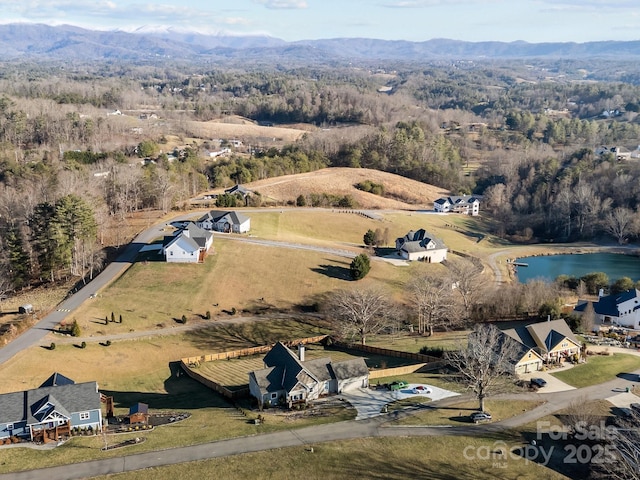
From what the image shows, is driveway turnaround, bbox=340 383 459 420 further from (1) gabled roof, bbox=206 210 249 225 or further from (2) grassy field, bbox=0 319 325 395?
(1) gabled roof, bbox=206 210 249 225

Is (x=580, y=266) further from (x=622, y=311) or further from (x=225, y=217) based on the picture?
(x=225, y=217)

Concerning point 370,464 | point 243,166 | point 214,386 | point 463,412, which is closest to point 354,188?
point 243,166

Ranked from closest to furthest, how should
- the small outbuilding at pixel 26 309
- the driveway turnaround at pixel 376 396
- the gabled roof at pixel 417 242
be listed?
the driveway turnaround at pixel 376 396
the small outbuilding at pixel 26 309
the gabled roof at pixel 417 242

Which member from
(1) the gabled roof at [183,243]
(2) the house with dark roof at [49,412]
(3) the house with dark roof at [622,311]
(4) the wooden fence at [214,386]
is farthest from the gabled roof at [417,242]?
(2) the house with dark roof at [49,412]

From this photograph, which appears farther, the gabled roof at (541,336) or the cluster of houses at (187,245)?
the cluster of houses at (187,245)

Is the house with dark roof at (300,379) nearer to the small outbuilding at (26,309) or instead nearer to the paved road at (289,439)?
the paved road at (289,439)

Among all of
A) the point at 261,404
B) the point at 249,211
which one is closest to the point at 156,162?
the point at 249,211

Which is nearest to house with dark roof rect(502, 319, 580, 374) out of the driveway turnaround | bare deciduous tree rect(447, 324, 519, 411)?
bare deciduous tree rect(447, 324, 519, 411)
